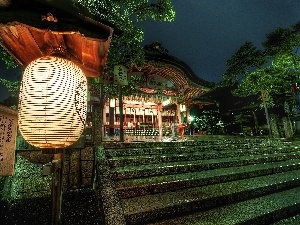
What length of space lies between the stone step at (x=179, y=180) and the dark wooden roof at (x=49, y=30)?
2.93 metres

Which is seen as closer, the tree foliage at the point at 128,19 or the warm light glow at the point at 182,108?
the tree foliage at the point at 128,19

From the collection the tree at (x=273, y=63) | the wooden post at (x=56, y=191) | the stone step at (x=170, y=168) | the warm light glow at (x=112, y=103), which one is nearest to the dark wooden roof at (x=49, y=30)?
the wooden post at (x=56, y=191)

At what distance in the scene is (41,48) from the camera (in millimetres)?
3430

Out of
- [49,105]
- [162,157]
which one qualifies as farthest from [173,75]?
[49,105]

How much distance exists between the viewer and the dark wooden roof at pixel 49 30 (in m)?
2.52

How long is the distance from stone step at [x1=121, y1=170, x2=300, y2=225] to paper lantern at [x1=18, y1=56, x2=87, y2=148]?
6.65 ft

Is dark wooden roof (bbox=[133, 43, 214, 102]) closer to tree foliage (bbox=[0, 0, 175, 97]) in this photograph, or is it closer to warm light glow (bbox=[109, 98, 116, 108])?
warm light glow (bbox=[109, 98, 116, 108])

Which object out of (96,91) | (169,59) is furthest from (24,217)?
(169,59)

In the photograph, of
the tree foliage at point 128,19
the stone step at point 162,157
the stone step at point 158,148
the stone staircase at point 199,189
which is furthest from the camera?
the tree foliage at point 128,19

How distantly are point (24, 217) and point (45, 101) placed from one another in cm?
314

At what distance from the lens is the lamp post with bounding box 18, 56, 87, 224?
2557 millimetres

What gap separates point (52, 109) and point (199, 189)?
396 cm

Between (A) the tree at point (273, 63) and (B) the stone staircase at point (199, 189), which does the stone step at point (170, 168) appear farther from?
(A) the tree at point (273, 63)

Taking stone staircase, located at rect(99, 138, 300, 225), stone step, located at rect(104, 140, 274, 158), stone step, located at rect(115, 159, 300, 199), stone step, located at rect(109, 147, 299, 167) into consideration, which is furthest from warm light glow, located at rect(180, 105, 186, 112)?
stone step, located at rect(115, 159, 300, 199)
